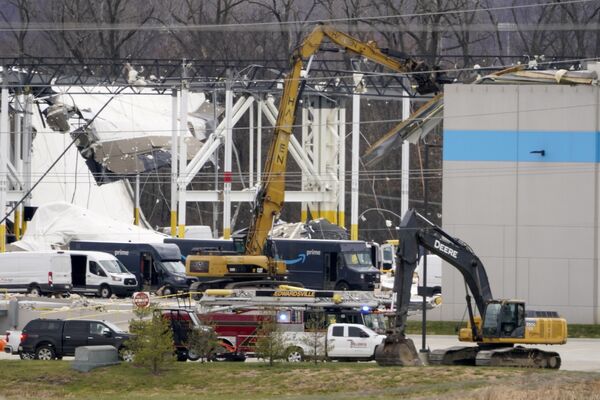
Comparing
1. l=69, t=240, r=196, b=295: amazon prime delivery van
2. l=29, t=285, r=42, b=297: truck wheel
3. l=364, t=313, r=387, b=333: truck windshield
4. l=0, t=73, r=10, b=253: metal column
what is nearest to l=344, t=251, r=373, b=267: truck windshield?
l=69, t=240, r=196, b=295: amazon prime delivery van

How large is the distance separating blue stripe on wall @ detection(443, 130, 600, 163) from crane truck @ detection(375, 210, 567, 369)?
1494 cm

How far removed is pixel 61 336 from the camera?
125 feet

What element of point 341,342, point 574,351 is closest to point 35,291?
point 341,342

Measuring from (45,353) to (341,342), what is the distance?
25.7 feet

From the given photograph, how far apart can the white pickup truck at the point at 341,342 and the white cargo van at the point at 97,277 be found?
23503 millimetres

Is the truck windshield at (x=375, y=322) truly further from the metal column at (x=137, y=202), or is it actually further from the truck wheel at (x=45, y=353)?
the metal column at (x=137, y=202)

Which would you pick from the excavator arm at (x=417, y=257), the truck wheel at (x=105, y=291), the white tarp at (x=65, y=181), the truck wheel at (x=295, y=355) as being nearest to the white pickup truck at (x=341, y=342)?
the truck wheel at (x=295, y=355)

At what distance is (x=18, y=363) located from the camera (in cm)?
3444

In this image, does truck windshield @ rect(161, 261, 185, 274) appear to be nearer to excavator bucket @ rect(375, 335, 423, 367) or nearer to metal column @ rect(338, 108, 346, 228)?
metal column @ rect(338, 108, 346, 228)

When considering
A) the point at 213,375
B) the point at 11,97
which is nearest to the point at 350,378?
the point at 213,375

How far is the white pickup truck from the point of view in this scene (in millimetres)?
36375

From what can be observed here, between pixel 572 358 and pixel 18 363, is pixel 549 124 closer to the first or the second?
pixel 572 358

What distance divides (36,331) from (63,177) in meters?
45.4

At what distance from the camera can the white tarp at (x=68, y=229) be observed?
7081 centimetres
